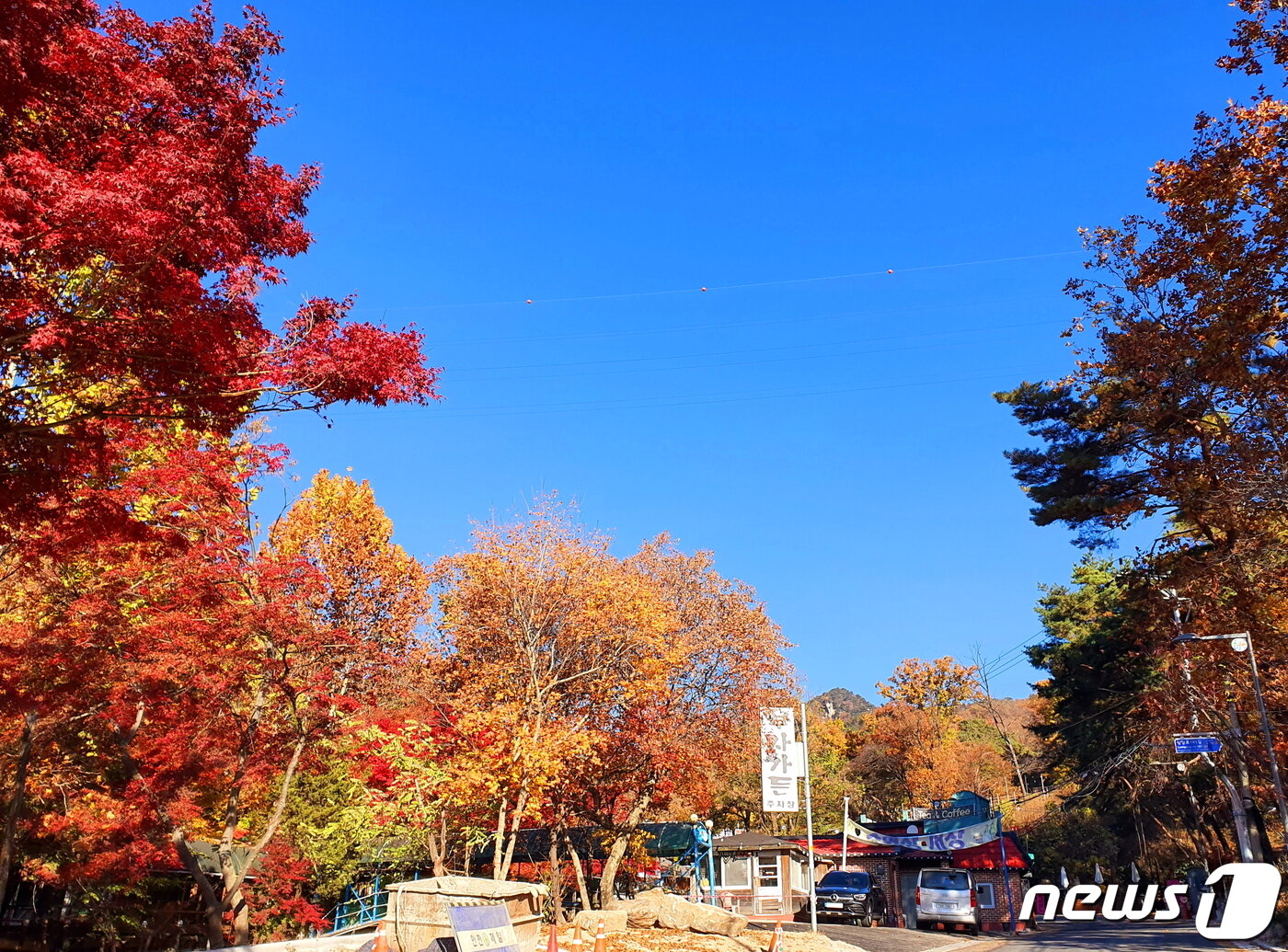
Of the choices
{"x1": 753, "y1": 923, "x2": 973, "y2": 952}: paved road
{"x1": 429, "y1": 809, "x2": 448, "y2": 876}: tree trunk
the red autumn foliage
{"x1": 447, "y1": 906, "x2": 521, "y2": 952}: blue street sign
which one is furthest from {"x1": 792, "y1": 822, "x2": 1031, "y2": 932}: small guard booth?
the red autumn foliage

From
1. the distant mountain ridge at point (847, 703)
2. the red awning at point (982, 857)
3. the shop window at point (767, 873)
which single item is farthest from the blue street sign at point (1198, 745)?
the distant mountain ridge at point (847, 703)

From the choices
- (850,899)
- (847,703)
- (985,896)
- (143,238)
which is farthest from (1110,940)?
(847,703)

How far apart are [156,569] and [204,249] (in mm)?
12182

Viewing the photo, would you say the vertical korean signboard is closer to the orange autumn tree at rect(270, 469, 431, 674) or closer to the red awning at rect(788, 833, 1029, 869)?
the red awning at rect(788, 833, 1029, 869)

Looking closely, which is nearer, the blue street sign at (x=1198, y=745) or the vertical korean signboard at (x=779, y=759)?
the blue street sign at (x=1198, y=745)

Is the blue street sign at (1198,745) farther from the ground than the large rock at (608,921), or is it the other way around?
the blue street sign at (1198,745)

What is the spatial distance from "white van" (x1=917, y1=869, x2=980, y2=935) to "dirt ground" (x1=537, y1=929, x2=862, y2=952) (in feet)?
39.7

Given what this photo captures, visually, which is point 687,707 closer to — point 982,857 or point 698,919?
point 698,919

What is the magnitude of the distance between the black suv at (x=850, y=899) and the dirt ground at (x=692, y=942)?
14.3 m

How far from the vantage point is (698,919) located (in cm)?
1950

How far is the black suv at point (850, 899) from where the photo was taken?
32938 millimetres

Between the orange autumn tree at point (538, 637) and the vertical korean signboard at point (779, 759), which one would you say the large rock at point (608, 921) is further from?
the vertical korean signboard at point (779, 759)

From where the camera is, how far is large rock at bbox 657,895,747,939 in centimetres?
1931

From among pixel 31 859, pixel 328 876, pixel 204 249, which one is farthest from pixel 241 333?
pixel 328 876
